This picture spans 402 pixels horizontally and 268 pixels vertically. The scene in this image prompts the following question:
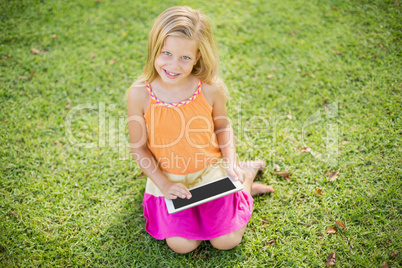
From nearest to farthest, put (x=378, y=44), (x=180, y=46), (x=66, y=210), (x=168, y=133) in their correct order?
1. (x=180, y=46)
2. (x=168, y=133)
3. (x=66, y=210)
4. (x=378, y=44)

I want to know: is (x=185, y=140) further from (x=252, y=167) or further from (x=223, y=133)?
(x=252, y=167)

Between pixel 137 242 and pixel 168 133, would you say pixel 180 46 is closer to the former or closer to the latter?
pixel 168 133

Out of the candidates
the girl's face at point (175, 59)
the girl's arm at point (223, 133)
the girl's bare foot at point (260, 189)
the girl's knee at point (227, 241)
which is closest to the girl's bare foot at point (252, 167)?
the girl's bare foot at point (260, 189)

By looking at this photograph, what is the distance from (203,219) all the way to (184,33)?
156cm

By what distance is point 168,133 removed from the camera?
261 cm

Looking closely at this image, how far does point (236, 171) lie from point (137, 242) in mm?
1156

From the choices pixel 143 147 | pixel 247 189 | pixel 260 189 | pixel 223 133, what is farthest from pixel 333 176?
pixel 143 147

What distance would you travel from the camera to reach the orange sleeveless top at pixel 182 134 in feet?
8.27

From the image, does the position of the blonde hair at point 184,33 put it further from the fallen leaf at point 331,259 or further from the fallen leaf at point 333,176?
the fallen leaf at point 331,259

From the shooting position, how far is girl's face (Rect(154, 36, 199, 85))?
217 centimetres

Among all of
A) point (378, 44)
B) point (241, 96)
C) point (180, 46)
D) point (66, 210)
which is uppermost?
point (180, 46)

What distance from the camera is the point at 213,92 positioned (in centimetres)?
260

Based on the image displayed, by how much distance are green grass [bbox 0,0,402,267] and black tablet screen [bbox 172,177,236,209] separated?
0.60 metres

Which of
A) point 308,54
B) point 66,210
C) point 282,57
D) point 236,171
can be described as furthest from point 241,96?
point 66,210
